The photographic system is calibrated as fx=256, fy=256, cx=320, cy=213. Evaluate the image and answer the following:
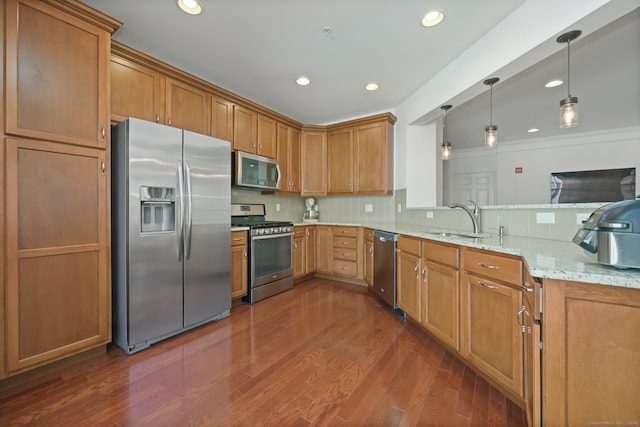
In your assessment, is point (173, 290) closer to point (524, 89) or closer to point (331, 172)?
point (331, 172)

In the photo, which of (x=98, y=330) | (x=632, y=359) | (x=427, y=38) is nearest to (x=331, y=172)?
(x=427, y=38)

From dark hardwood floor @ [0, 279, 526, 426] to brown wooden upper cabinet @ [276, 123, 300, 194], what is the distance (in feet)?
7.26

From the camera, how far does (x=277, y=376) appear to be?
1.70m

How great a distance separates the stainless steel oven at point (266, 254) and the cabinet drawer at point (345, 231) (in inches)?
27.6

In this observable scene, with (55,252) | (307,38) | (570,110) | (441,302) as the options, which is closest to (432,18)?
(307,38)

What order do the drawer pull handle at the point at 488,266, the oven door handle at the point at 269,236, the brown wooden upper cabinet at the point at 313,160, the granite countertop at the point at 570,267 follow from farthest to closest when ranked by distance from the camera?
the brown wooden upper cabinet at the point at 313,160
the oven door handle at the point at 269,236
the drawer pull handle at the point at 488,266
the granite countertop at the point at 570,267

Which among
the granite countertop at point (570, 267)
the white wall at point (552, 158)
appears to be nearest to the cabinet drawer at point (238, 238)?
the granite countertop at point (570, 267)

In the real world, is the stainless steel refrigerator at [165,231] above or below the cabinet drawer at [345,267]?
above

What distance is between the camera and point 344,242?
374 cm

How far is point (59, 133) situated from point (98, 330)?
1.39 metres

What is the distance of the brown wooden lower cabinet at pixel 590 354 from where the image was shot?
835mm

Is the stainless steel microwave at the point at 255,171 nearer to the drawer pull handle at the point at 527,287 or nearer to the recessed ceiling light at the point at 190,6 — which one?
the recessed ceiling light at the point at 190,6

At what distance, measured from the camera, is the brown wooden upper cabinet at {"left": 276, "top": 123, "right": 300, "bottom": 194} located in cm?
386

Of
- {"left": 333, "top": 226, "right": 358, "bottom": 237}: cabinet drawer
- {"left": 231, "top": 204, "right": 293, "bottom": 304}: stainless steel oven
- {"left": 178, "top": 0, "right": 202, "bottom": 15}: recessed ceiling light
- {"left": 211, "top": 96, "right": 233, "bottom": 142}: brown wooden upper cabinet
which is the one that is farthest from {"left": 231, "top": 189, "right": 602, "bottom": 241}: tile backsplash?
{"left": 178, "top": 0, "right": 202, "bottom": 15}: recessed ceiling light
